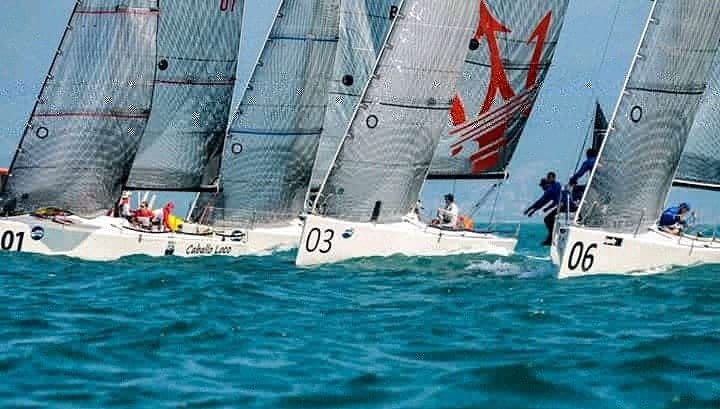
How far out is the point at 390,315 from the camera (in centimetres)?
1534

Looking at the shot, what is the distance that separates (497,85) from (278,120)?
532 centimetres

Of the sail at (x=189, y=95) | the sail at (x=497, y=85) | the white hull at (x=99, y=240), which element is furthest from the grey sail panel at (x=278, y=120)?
the sail at (x=497, y=85)

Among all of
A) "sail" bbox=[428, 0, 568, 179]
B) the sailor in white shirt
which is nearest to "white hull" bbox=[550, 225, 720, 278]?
the sailor in white shirt

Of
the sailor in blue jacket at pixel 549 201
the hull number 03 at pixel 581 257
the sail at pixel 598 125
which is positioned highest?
the sail at pixel 598 125

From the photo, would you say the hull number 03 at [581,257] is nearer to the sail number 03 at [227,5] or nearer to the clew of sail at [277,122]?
the clew of sail at [277,122]

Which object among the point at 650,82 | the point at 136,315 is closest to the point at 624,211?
the point at 650,82

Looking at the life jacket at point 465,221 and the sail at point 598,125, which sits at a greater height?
the sail at point 598,125

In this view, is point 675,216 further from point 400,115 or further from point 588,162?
point 400,115

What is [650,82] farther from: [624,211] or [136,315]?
[136,315]

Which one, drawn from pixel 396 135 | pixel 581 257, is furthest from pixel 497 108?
pixel 581 257

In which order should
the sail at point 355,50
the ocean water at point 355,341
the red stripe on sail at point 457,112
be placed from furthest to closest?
the sail at point 355,50, the red stripe on sail at point 457,112, the ocean water at point 355,341

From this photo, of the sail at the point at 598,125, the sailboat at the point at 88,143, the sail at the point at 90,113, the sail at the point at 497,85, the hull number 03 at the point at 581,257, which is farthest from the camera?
the sail at the point at 497,85

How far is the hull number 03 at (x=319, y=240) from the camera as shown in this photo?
2439cm

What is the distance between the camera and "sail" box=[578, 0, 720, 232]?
22.5 metres
